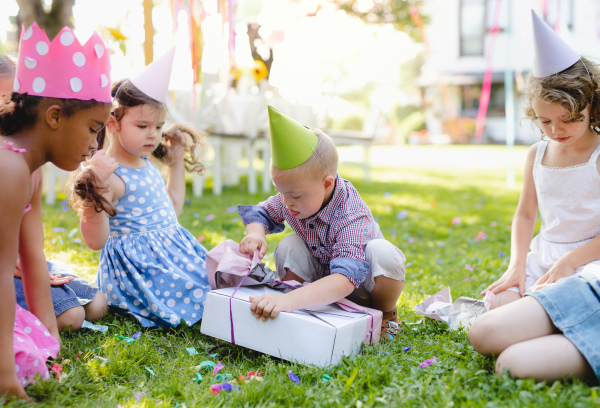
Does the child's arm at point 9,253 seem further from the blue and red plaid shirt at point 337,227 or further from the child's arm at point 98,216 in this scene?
the blue and red plaid shirt at point 337,227

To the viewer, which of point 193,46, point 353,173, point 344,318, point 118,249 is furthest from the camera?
point 353,173

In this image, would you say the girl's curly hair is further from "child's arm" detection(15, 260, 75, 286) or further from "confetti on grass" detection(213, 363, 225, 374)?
"confetti on grass" detection(213, 363, 225, 374)

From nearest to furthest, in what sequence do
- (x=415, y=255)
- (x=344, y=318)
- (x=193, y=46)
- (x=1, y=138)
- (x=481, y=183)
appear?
(x=1, y=138), (x=344, y=318), (x=415, y=255), (x=193, y=46), (x=481, y=183)

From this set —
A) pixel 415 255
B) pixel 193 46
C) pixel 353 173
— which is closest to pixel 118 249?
pixel 415 255

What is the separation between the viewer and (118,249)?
8.82ft

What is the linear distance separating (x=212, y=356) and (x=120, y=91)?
1.27m

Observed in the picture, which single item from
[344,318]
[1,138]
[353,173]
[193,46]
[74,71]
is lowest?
[353,173]

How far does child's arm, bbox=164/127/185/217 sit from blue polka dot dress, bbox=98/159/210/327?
235mm

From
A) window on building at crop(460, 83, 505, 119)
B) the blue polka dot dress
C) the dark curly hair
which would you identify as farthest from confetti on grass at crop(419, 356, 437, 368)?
window on building at crop(460, 83, 505, 119)

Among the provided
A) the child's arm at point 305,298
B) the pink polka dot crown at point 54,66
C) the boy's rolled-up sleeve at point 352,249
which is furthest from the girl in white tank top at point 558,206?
the pink polka dot crown at point 54,66

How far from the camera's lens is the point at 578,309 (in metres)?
1.88

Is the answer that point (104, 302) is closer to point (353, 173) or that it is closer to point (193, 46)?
point (193, 46)

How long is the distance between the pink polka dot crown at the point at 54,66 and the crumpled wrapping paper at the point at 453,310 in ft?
5.65

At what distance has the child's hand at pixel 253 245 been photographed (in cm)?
244
